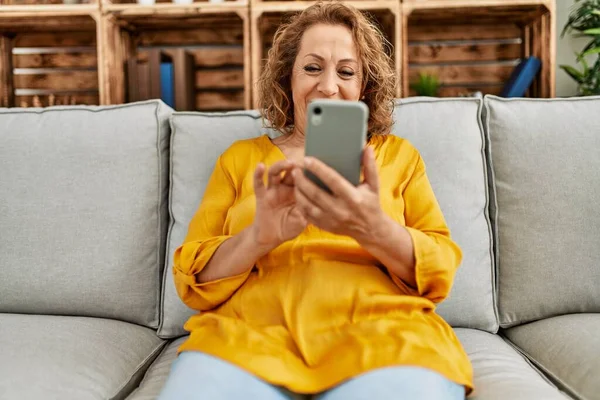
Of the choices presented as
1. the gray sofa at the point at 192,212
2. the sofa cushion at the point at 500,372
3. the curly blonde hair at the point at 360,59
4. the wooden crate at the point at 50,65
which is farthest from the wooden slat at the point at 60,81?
the sofa cushion at the point at 500,372

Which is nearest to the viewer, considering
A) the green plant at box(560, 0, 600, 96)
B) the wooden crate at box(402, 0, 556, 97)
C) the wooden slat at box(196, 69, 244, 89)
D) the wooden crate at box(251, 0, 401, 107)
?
the wooden crate at box(251, 0, 401, 107)

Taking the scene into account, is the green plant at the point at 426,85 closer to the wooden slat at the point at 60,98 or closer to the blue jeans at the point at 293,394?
the wooden slat at the point at 60,98

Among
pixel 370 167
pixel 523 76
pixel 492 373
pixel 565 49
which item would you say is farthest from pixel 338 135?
pixel 565 49

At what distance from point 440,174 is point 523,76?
102 centimetres

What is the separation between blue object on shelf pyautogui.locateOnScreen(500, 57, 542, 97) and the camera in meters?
2.00

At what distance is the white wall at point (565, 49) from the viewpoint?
90.6 inches

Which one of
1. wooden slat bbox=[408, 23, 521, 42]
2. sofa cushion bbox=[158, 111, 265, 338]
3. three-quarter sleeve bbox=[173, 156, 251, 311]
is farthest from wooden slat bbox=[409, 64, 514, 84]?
three-quarter sleeve bbox=[173, 156, 251, 311]

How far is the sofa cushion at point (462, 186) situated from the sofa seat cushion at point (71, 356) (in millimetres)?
639

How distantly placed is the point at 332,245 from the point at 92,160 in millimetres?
683

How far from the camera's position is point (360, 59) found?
1045 millimetres

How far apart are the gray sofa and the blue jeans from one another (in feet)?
1.20

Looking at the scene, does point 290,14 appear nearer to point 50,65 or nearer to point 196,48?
point 196,48

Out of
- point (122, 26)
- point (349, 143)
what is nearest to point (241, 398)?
point (349, 143)

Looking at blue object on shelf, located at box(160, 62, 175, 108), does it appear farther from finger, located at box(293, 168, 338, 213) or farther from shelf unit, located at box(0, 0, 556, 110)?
finger, located at box(293, 168, 338, 213)
